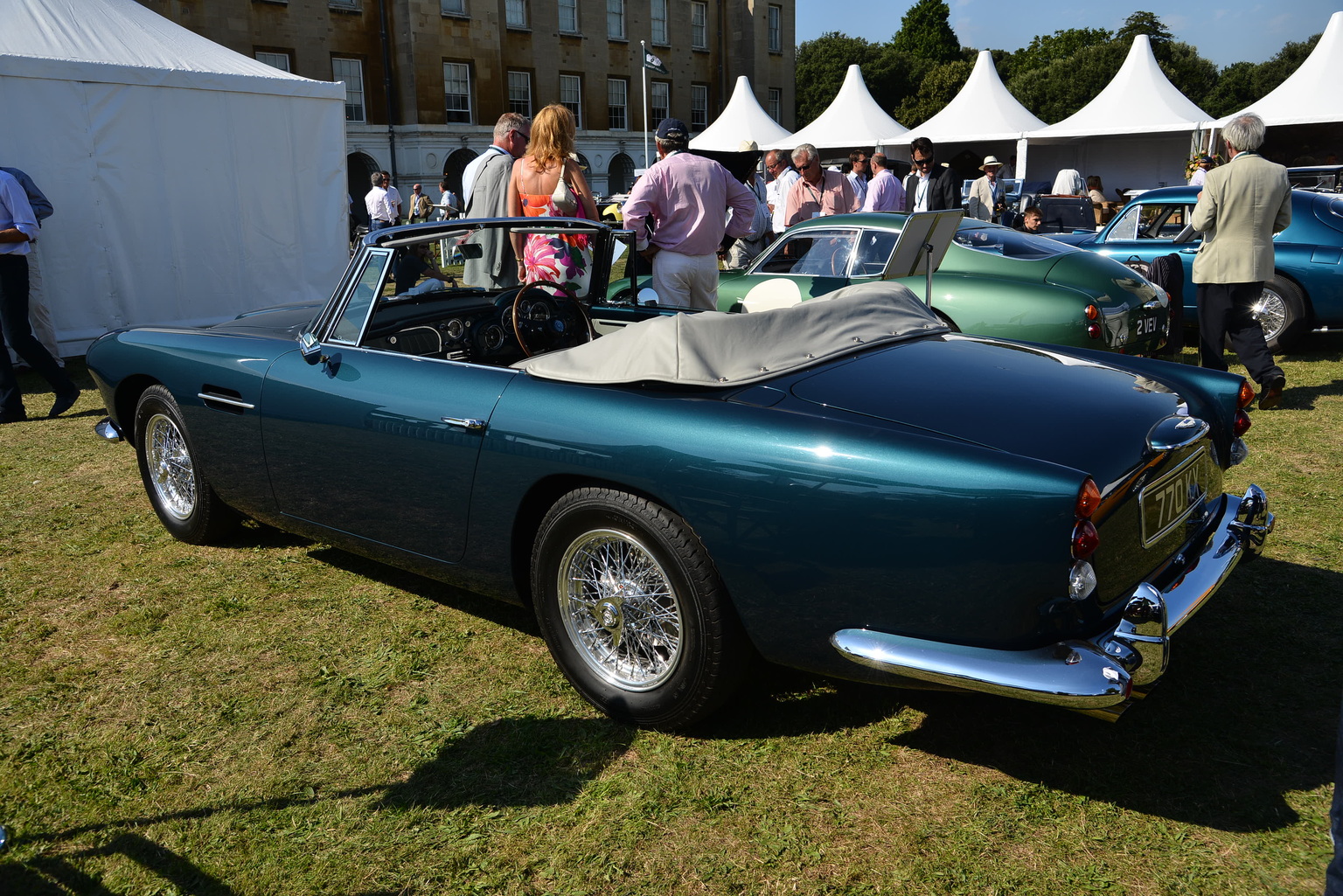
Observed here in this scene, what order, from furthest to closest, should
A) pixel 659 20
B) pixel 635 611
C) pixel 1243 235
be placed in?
pixel 659 20 < pixel 1243 235 < pixel 635 611

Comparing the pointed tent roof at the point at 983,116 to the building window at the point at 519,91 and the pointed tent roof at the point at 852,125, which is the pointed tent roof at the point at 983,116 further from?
the building window at the point at 519,91

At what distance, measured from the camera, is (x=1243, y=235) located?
6270 mm

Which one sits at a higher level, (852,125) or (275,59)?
(275,59)

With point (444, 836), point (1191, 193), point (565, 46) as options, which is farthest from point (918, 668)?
point (565, 46)

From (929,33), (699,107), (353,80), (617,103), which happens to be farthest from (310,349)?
(929,33)

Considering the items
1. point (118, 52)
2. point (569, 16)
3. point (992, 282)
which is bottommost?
point (992, 282)

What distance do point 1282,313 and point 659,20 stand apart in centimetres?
3357

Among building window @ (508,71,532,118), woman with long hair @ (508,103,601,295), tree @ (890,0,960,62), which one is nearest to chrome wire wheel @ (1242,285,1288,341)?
woman with long hair @ (508,103,601,295)

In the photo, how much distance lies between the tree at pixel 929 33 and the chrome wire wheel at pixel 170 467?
231ft

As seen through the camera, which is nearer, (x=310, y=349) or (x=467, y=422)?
(x=467, y=422)

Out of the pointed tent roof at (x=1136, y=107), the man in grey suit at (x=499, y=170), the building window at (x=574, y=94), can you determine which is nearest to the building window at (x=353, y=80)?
the building window at (x=574, y=94)

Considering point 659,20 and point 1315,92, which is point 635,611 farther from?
point 659,20

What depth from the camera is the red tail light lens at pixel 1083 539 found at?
2.21 metres

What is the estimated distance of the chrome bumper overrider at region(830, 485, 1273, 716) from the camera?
217 cm
